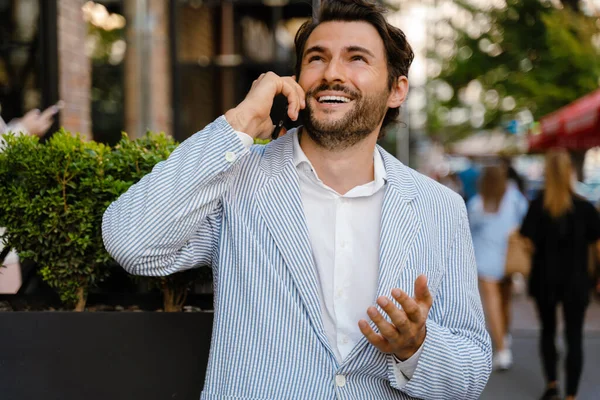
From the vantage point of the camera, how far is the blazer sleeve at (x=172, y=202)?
206 centimetres

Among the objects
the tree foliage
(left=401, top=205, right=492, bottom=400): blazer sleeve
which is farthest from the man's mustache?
the tree foliage

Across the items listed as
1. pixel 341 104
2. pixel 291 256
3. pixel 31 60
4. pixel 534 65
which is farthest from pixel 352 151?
pixel 534 65

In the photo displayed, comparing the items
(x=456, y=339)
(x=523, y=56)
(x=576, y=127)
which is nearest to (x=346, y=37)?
(x=456, y=339)

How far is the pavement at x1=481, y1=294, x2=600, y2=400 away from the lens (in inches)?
260

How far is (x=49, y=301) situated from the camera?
2.92 metres

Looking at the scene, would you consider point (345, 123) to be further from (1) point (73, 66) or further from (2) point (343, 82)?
(1) point (73, 66)

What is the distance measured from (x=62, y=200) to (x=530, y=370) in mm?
5893

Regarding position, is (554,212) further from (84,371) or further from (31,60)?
(84,371)

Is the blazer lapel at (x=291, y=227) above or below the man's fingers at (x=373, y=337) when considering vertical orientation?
above

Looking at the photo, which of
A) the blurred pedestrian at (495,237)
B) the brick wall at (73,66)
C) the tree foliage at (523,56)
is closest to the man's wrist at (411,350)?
the brick wall at (73,66)

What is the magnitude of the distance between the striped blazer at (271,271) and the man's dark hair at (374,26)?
48 cm

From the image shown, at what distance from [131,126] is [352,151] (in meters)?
7.46

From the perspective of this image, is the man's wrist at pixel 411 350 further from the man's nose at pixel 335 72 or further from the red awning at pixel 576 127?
the red awning at pixel 576 127

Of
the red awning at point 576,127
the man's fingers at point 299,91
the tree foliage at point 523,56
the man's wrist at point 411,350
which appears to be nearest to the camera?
the man's wrist at point 411,350
